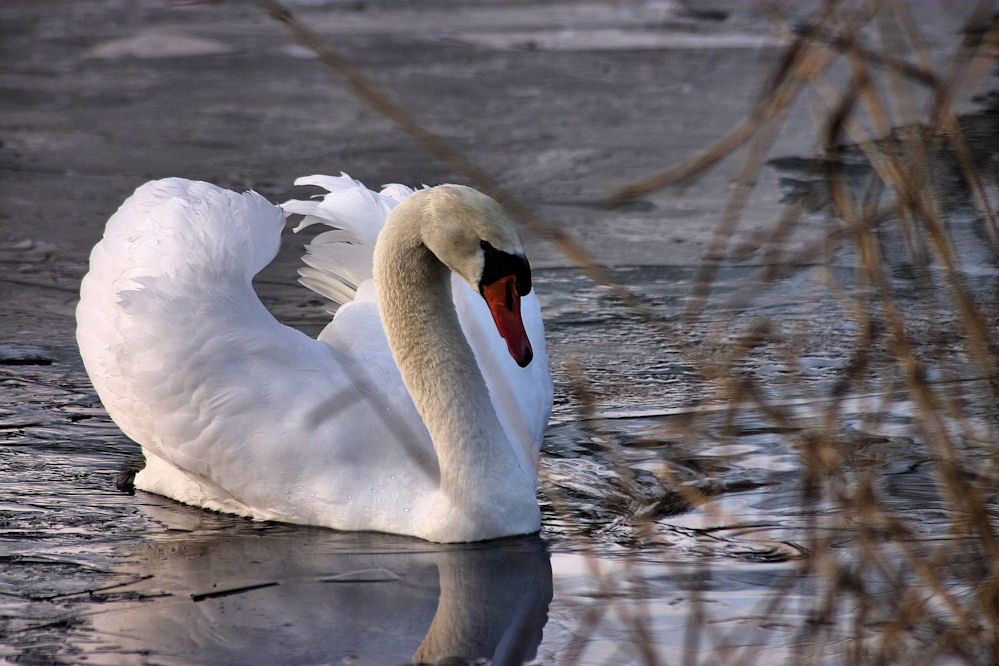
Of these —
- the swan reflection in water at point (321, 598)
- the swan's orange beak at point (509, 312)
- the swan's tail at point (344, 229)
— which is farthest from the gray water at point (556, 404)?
the swan's tail at point (344, 229)

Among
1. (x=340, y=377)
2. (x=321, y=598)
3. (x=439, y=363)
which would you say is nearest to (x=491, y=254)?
(x=439, y=363)

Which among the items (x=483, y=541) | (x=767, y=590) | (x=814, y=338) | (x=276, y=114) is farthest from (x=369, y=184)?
(x=767, y=590)

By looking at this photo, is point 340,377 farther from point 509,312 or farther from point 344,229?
point 509,312

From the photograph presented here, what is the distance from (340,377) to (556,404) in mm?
1382

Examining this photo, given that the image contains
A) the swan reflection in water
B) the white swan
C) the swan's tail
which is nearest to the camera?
the swan reflection in water

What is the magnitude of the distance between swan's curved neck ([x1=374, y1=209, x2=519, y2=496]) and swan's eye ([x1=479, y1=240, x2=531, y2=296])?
338 mm

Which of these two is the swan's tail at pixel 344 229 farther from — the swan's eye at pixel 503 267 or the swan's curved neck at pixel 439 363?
the swan's eye at pixel 503 267

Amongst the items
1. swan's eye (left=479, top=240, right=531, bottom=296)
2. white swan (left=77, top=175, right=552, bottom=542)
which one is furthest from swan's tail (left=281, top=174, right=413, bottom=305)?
swan's eye (left=479, top=240, right=531, bottom=296)

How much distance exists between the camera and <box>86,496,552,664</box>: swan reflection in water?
12.9ft

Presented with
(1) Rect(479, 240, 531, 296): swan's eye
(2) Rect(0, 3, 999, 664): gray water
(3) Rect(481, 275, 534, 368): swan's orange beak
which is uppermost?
(1) Rect(479, 240, 531, 296): swan's eye

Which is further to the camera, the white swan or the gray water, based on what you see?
the white swan

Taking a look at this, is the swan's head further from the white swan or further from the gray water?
the gray water

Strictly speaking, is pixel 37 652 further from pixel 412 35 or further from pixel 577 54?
pixel 412 35

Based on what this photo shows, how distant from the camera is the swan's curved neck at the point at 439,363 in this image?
15.5ft
